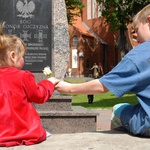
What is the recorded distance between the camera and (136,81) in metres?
2.82

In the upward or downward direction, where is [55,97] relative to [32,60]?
downward

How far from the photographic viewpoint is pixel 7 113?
9.43ft

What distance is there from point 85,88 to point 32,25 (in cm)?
538

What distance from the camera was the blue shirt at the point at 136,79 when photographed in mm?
2811

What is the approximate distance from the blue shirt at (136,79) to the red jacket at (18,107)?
1.90 ft

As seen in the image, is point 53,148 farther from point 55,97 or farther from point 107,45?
point 107,45

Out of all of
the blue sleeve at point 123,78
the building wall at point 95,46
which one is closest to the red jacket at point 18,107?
the blue sleeve at point 123,78

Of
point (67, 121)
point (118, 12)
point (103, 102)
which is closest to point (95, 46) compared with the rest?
point (118, 12)

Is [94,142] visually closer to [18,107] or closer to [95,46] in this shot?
[18,107]

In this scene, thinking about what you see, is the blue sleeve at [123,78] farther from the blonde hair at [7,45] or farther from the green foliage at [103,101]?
the green foliage at [103,101]

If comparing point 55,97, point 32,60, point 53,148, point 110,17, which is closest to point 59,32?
point 32,60

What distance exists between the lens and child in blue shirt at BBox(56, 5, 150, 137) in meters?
2.81

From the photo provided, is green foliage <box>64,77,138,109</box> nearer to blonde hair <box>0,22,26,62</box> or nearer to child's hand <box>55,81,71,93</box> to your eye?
child's hand <box>55,81,71,93</box>

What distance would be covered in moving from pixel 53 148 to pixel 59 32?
577 centimetres
